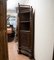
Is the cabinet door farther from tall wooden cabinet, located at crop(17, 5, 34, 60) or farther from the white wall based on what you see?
the white wall

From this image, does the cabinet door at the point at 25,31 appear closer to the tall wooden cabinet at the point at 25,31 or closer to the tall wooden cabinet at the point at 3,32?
the tall wooden cabinet at the point at 25,31

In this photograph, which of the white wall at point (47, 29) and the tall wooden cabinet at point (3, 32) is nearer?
the tall wooden cabinet at point (3, 32)

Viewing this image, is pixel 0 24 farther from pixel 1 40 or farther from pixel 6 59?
pixel 6 59

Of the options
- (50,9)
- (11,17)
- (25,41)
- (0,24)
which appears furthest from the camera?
(11,17)

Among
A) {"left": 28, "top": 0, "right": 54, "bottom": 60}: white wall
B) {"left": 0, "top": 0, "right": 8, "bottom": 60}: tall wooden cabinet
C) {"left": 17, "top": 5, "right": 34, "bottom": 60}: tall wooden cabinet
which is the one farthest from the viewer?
{"left": 17, "top": 5, "right": 34, "bottom": 60}: tall wooden cabinet

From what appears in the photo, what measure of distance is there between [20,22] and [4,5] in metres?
2.88

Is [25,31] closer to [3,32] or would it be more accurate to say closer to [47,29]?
[47,29]


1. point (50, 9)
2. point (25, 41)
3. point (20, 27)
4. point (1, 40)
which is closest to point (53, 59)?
point (50, 9)

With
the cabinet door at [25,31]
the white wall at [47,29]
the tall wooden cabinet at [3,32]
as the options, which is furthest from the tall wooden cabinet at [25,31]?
the tall wooden cabinet at [3,32]

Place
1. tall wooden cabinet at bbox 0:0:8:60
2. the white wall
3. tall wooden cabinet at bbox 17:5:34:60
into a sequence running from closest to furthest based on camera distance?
tall wooden cabinet at bbox 0:0:8:60 < the white wall < tall wooden cabinet at bbox 17:5:34:60

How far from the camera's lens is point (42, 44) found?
2.85m

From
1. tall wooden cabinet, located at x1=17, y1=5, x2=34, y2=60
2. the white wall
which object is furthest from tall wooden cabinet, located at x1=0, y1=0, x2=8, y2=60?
tall wooden cabinet, located at x1=17, y1=5, x2=34, y2=60

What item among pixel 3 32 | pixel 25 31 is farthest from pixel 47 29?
pixel 25 31

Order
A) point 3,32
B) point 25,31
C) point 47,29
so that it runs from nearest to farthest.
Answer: point 3,32
point 47,29
point 25,31
